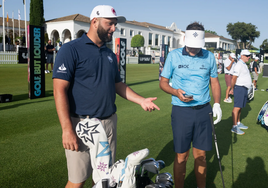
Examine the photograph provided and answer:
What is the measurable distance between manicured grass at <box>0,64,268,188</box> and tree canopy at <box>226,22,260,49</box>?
11358 centimetres

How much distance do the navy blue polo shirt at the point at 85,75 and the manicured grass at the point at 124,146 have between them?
70.7 inches

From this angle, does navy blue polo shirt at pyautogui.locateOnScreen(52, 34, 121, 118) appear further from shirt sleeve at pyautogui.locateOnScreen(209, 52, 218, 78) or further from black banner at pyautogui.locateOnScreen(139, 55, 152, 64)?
black banner at pyautogui.locateOnScreen(139, 55, 152, 64)

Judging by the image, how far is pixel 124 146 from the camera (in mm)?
5012

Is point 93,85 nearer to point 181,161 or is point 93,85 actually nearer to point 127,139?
point 181,161

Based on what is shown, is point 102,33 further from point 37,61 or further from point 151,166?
point 37,61

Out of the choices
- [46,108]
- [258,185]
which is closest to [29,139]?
[46,108]

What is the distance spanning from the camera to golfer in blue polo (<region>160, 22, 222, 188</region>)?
3096 millimetres

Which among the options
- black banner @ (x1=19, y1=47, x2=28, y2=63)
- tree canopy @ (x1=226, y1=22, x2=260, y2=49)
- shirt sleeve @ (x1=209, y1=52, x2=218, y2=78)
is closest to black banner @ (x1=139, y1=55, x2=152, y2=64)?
black banner @ (x1=19, y1=47, x2=28, y2=63)

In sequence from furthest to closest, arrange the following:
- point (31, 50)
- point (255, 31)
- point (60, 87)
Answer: point (255, 31) → point (31, 50) → point (60, 87)

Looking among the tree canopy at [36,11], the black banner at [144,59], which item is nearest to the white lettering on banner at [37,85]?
the black banner at [144,59]

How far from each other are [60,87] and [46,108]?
634cm

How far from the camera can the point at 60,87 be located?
2150mm

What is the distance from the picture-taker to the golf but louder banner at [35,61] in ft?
29.9

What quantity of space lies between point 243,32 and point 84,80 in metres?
121
